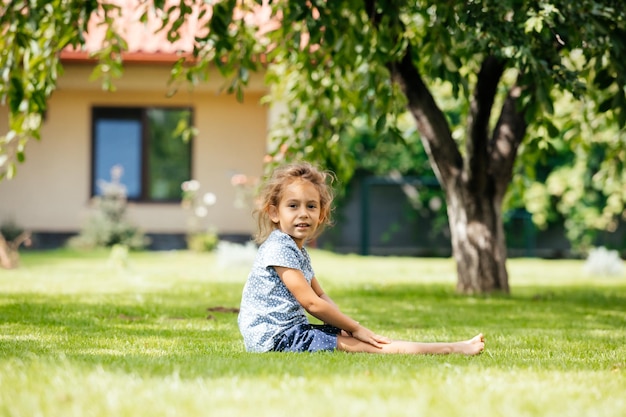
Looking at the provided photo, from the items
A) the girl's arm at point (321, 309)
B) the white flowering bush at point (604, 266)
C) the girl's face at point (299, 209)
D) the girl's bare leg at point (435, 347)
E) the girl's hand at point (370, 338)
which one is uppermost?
the girl's face at point (299, 209)

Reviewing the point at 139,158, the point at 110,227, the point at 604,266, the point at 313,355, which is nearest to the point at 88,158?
the point at 139,158

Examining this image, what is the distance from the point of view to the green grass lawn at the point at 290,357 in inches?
124

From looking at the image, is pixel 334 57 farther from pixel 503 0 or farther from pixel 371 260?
pixel 371 260

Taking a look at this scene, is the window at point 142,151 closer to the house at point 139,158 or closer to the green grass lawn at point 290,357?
the house at point 139,158

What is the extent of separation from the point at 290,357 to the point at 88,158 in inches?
453

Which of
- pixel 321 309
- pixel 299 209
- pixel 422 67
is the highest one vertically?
pixel 422 67

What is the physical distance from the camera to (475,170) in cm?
840

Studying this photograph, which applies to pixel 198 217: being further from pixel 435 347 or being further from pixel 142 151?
pixel 435 347

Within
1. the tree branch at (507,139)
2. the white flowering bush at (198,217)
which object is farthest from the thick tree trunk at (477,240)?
the white flowering bush at (198,217)

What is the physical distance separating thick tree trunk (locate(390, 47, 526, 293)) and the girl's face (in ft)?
11.6

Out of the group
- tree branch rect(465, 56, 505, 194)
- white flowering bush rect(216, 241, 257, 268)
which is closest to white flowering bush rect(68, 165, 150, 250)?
white flowering bush rect(216, 241, 257, 268)

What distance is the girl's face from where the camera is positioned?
194 inches

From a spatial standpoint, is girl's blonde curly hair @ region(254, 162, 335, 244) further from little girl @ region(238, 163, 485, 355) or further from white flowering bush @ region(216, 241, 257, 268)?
white flowering bush @ region(216, 241, 257, 268)

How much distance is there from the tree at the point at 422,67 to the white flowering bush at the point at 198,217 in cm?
496
